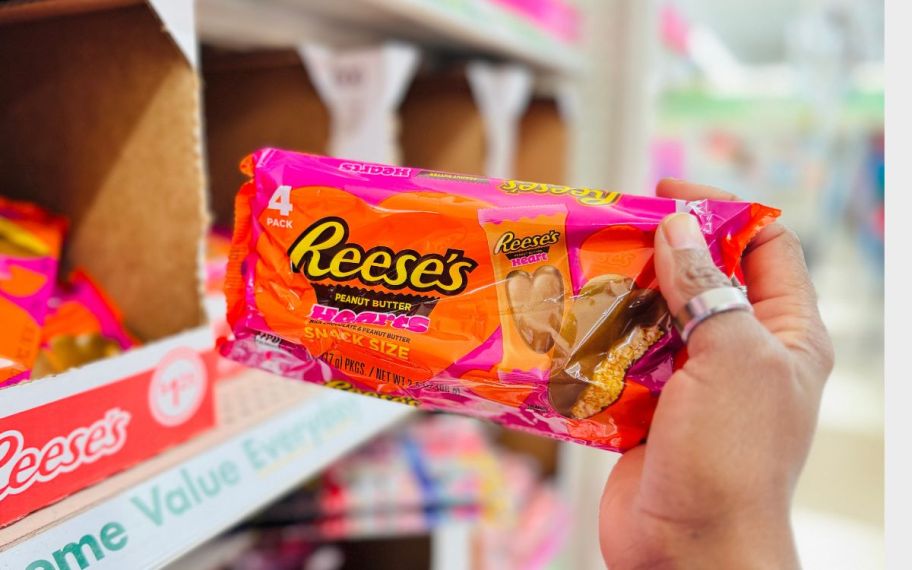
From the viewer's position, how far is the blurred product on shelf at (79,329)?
0.73 m

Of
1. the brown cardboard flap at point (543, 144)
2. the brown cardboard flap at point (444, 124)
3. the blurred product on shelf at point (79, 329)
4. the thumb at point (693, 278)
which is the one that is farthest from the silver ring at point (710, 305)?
the brown cardboard flap at point (543, 144)

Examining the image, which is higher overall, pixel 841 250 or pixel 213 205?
pixel 213 205

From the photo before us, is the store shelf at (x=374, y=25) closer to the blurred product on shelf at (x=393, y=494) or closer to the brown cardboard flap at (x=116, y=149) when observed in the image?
the brown cardboard flap at (x=116, y=149)

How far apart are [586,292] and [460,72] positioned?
932mm

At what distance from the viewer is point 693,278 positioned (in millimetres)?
503

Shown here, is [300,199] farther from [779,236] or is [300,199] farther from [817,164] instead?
[817,164]

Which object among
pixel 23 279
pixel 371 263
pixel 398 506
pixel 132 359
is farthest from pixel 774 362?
pixel 398 506

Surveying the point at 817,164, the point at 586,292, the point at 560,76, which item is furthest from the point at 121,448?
the point at 817,164

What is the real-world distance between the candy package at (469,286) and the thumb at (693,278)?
0.9 inches

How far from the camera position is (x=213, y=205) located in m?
1.23

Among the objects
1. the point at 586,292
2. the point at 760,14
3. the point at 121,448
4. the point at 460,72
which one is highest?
the point at 760,14

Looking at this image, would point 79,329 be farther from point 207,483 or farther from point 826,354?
point 826,354

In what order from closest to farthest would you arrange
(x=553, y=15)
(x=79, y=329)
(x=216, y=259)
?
1. (x=79, y=329)
2. (x=216, y=259)
3. (x=553, y=15)

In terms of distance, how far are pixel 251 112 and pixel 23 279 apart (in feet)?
1.95
